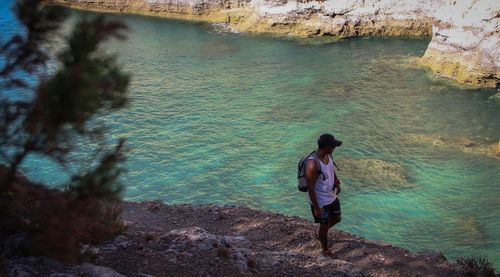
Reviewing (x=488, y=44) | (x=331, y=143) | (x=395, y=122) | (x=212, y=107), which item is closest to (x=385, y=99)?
(x=395, y=122)

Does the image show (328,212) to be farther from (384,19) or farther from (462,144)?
(384,19)

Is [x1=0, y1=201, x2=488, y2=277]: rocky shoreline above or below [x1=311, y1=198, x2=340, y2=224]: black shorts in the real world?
below

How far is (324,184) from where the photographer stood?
820 centimetres

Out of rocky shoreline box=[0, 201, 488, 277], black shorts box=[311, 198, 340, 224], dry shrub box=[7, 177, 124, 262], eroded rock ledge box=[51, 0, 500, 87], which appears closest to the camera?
dry shrub box=[7, 177, 124, 262]

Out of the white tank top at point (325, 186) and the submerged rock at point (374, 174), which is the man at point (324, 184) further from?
the submerged rock at point (374, 174)

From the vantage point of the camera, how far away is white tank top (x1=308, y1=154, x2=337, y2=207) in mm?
8180

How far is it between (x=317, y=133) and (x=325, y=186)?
10813 millimetres

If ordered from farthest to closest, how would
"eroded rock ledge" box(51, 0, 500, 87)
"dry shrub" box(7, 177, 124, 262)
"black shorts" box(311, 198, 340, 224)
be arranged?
"eroded rock ledge" box(51, 0, 500, 87) → "black shorts" box(311, 198, 340, 224) → "dry shrub" box(7, 177, 124, 262)

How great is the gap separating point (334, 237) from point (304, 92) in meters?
13.7

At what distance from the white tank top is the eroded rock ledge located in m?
17.5

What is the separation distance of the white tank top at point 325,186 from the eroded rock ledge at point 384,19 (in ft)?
57.3

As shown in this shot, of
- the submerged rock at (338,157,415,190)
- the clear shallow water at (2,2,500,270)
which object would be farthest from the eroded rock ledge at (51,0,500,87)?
the submerged rock at (338,157,415,190)

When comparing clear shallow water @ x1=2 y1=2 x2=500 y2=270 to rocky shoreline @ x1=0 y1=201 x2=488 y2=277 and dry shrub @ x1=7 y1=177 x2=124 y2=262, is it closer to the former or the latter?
rocky shoreline @ x1=0 y1=201 x2=488 y2=277

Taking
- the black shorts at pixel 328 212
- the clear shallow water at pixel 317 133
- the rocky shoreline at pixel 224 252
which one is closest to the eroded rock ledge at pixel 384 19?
the clear shallow water at pixel 317 133
